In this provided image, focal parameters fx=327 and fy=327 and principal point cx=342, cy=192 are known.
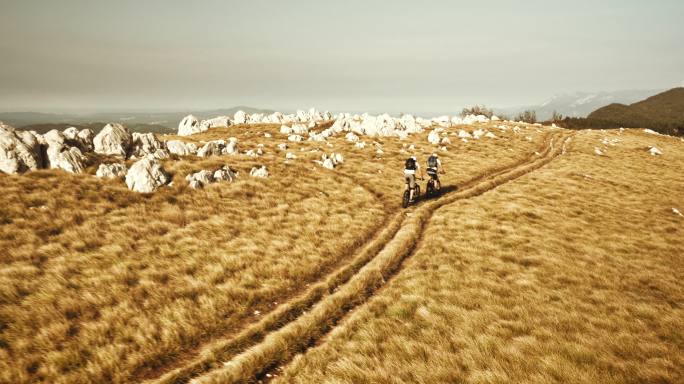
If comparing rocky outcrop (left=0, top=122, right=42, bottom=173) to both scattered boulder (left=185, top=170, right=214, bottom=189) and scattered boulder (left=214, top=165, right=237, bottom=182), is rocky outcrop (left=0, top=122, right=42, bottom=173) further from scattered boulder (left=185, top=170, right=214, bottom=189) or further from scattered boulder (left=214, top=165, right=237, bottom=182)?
scattered boulder (left=214, top=165, right=237, bottom=182)

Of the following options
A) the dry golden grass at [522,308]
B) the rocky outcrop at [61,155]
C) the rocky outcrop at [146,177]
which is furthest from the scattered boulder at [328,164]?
the rocky outcrop at [61,155]

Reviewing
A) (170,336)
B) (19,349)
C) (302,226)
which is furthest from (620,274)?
(19,349)

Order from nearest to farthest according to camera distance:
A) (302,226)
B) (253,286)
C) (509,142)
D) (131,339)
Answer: (131,339) → (253,286) → (302,226) → (509,142)

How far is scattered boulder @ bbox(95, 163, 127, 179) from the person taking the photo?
20.5m

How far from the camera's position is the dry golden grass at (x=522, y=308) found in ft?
26.7

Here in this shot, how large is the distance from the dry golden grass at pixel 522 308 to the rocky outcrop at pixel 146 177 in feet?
52.6

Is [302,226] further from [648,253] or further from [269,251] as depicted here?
[648,253]

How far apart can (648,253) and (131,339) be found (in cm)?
2272

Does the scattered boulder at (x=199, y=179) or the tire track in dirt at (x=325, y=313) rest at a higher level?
the scattered boulder at (x=199, y=179)

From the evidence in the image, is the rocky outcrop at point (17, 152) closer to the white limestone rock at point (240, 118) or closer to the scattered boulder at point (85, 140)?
the scattered boulder at point (85, 140)

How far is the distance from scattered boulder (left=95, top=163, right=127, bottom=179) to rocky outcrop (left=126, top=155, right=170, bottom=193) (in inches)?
20.2

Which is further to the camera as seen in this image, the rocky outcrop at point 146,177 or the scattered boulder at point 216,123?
the scattered boulder at point 216,123

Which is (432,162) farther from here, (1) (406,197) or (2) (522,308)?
(2) (522,308)

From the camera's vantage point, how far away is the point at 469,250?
1608 centimetres
